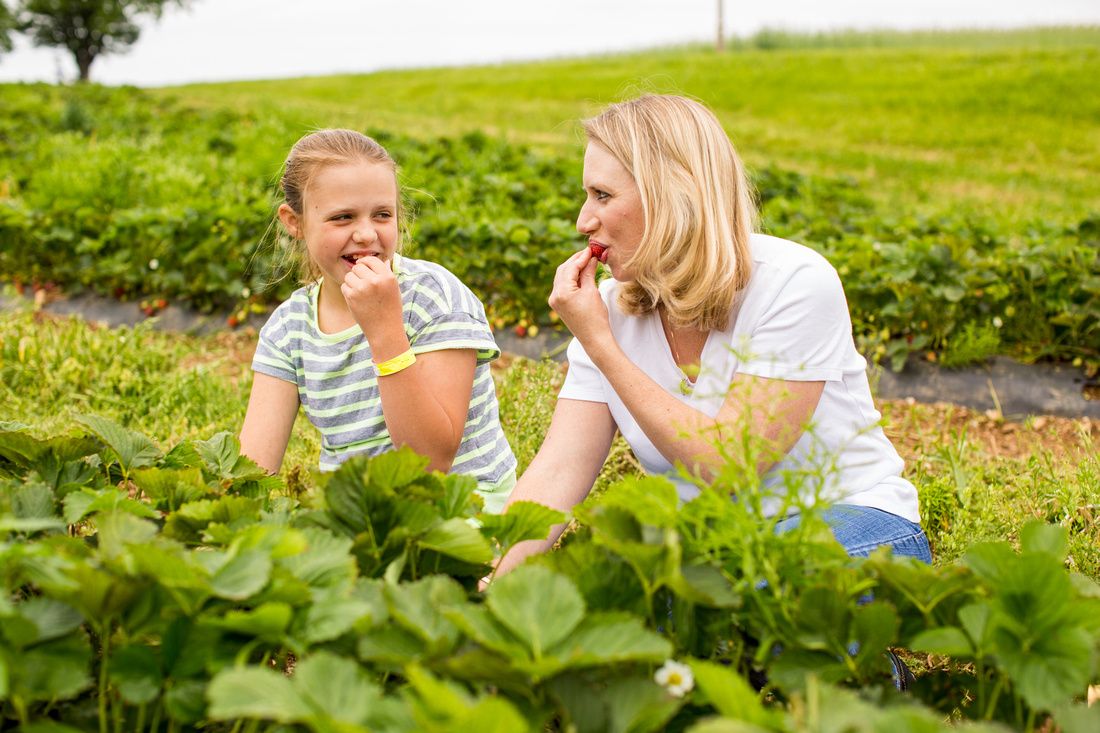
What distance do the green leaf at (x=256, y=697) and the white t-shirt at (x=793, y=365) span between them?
109 centimetres

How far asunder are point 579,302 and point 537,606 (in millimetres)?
1101

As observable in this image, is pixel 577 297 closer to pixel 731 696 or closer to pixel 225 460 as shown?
pixel 225 460

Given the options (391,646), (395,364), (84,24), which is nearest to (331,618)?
(391,646)

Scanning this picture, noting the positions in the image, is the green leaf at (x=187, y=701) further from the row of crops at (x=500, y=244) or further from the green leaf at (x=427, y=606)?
the row of crops at (x=500, y=244)

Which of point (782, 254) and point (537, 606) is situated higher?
point (782, 254)

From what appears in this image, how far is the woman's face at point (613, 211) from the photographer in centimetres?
191

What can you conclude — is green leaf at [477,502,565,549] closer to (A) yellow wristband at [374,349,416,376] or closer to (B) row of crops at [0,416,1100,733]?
(B) row of crops at [0,416,1100,733]

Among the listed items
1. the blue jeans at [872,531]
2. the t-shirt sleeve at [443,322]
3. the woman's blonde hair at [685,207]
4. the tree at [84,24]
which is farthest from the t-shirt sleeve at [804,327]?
the tree at [84,24]

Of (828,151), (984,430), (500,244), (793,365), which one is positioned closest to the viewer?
(793,365)

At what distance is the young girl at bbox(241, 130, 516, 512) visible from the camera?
187 centimetres

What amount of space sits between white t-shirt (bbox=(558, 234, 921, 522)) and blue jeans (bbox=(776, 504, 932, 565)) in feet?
0.10

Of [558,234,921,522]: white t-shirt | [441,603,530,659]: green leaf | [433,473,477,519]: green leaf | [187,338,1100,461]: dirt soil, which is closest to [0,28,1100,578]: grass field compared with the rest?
[187,338,1100,461]: dirt soil

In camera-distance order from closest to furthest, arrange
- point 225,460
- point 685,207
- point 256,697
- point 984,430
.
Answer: point 256,697, point 225,460, point 685,207, point 984,430

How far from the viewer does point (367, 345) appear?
2.14 meters
